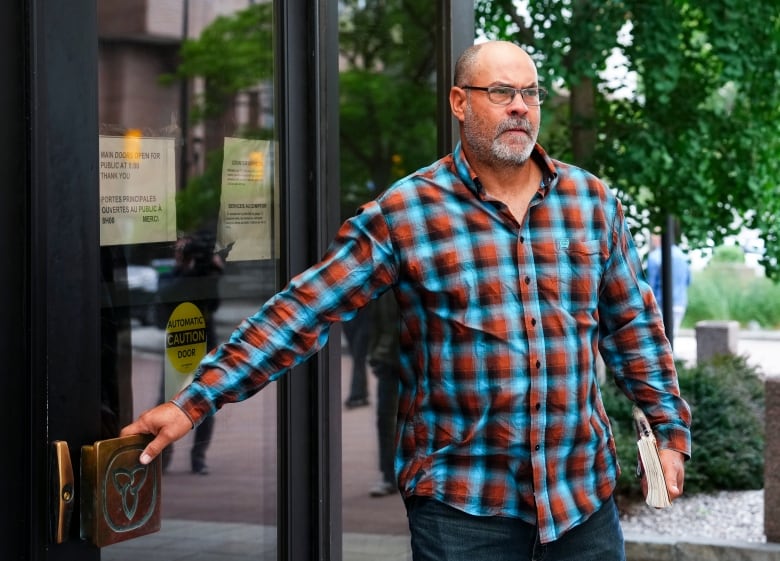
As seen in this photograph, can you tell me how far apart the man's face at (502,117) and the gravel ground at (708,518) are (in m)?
4.72

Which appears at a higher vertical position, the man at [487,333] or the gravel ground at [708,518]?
the man at [487,333]

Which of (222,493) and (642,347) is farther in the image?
(222,493)

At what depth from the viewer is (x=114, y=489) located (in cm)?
268

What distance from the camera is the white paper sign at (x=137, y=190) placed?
10.3 ft

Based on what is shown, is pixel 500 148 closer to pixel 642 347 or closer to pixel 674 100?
pixel 642 347

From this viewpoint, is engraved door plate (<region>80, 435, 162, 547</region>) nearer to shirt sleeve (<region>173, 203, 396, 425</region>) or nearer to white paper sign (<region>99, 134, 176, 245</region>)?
shirt sleeve (<region>173, 203, 396, 425</region>)

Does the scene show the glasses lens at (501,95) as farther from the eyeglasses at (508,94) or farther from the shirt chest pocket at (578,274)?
the shirt chest pocket at (578,274)

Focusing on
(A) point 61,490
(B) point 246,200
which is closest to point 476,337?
(A) point 61,490

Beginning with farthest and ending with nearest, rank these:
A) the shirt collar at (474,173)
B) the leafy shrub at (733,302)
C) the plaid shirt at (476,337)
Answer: the leafy shrub at (733,302) < the shirt collar at (474,173) < the plaid shirt at (476,337)

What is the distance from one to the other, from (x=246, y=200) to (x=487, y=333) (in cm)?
124

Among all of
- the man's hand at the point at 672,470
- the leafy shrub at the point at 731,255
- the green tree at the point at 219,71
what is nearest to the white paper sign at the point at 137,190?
the green tree at the point at 219,71

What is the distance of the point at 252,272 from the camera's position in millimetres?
3855

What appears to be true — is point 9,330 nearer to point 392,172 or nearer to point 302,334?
point 302,334

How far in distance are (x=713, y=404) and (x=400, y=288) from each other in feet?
21.7
